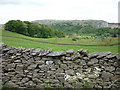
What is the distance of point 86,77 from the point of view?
584 centimetres

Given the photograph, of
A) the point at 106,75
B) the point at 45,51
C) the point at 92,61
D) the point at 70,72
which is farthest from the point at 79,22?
the point at 106,75

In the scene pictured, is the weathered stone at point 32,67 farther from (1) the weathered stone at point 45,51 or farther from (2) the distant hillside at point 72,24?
(2) the distant hillside at point 72,24

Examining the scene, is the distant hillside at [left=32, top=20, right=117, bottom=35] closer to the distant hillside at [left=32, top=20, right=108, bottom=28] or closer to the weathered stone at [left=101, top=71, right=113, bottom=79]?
the distant hillside at [left=32, top=20, right=108, bottom=28]

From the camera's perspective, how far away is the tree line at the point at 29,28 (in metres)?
7.21

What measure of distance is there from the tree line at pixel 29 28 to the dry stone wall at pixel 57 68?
45.9 inches

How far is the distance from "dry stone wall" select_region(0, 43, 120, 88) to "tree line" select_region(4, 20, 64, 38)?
3.83 feet

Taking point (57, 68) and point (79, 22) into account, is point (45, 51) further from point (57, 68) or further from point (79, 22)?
point (79, 22)

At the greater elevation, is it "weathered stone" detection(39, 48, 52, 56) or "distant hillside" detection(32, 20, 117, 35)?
"distant hillside" detection(32, 20, 117, 35)

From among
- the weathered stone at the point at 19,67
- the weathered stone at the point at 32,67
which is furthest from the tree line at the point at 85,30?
the weathered stone at the point at 19,67

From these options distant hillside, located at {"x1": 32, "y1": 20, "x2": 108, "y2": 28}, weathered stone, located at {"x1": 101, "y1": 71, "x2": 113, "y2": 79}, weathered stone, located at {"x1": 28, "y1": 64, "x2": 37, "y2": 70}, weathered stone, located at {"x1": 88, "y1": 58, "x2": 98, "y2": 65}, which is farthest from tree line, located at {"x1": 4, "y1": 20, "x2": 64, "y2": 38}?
weathered stone, located at {"x1": 101, "y1": 71, "x2": 113, "y2": 79}

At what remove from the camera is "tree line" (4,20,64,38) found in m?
7.21

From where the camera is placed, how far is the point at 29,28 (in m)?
7.39

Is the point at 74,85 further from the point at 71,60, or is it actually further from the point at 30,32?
the point at 30,32

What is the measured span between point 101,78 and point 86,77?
68 cm
